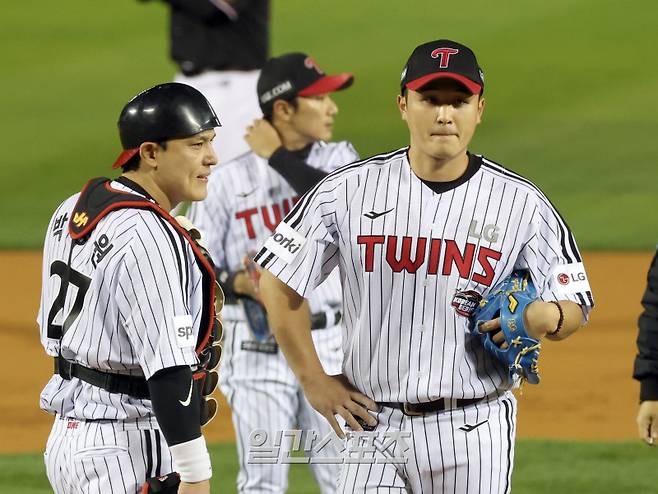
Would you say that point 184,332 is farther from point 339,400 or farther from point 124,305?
point 339,400

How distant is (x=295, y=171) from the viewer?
617 cm

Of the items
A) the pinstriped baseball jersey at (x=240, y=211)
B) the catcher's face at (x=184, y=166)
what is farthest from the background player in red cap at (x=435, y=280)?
the pinstriped baseball jersey at (x=240, y=211)

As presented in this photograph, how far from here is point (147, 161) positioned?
12.9ft

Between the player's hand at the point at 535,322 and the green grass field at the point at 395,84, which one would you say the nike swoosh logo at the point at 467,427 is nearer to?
the player's hand at the point at 535,322

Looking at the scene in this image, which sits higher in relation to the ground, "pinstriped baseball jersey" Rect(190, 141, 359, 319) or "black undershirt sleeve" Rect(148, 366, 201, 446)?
"pinstriped baseball jersey" Rect(190, 141, 359, 319)

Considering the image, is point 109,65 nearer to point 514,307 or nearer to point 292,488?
point 292,488

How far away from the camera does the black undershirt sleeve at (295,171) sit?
613 cm

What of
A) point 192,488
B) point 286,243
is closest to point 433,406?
point 286,243

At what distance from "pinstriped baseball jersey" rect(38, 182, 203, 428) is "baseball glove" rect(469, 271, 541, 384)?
2.94 ft

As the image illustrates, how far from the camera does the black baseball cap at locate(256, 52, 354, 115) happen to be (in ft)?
21.2

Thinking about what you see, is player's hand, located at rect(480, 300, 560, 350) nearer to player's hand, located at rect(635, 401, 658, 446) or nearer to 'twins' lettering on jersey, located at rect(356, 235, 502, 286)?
'twins' lettering on jersey, located at rect(356, 235, 502, 286)

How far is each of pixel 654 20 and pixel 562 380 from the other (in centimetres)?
1531

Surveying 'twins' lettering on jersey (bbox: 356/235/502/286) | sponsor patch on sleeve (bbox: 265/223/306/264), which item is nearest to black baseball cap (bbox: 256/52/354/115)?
sponsor patch on sleeve (bbox: 265/223/306/264)

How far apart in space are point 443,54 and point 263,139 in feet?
7.77
